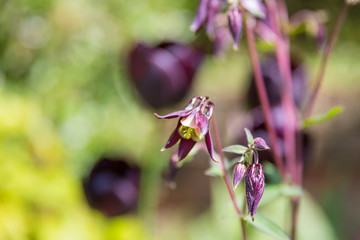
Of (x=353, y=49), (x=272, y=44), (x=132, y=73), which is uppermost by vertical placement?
(x=272, y=44)

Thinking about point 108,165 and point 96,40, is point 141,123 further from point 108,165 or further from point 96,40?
point 108,165

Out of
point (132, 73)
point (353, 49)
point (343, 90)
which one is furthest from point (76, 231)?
point (353, 49)

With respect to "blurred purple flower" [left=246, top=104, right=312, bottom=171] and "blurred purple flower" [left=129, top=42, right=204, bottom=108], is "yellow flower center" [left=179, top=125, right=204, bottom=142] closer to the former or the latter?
"blurred purple flower" [left=246, top=104, right=312, bottom=171]

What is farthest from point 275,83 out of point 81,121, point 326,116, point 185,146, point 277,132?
point 81,121

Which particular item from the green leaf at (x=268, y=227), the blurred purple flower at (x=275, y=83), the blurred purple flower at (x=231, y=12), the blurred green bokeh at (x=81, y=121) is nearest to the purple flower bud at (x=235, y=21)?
the blurred purple flower at (x=231, y=12)

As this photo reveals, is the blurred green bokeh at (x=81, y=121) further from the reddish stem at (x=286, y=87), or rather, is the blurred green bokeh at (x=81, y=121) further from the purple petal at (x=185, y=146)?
the purple petal at (x=185, y=146)

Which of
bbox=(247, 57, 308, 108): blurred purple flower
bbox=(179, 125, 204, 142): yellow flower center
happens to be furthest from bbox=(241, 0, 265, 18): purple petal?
bbox=(247, 57, 308, 108): blurred purple flower

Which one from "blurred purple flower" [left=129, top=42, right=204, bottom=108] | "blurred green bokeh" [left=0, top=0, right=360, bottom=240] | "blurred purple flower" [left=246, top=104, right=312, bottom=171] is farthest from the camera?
"blurred green bokeh" [left=0, top=0, right=360, bottom=240]
